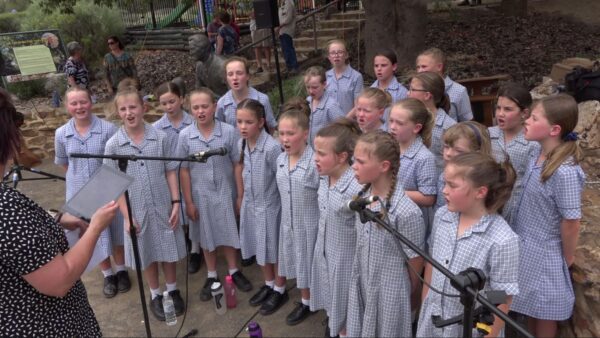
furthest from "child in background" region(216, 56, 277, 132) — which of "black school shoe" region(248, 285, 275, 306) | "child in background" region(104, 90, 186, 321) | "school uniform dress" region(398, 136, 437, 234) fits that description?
"school uniform dress" region(398, 136, 437, 234)

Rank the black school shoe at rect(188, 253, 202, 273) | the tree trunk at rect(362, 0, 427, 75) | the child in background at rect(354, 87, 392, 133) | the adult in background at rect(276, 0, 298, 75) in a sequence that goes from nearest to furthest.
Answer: the child in background at rect(354, 87, 392, 133), the black school shoe at rect(188, 253, 202, 273), the tree trunk at rect(362, 0, 427, 75), the adult in background at rect(276, 0, 298, 75)

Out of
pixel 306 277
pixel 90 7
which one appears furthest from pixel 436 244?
pixel 90 7

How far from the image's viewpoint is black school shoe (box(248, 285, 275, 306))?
3.79m

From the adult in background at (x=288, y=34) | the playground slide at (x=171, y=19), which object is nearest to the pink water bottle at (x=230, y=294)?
the adult in background at (x=288, y=34)

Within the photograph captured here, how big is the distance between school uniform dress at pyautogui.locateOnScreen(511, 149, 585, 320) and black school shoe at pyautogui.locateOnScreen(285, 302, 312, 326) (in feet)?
4.80

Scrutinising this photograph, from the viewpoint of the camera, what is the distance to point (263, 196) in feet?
11.6

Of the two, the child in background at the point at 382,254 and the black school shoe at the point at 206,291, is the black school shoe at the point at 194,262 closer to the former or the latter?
the black school shoe at the point at 206,291

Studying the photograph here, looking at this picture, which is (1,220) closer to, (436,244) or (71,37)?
(436,244)

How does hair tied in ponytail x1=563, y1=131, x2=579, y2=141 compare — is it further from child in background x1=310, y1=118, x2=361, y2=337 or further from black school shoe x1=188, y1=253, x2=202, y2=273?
black school shoe x1=188, y1=253, x2=202, y2=273

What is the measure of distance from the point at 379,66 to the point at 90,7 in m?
12.5

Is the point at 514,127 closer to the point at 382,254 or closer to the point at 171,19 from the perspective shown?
the point at 382,254

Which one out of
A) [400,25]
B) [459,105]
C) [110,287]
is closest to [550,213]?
[459,105]

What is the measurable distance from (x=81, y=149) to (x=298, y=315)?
204 centimetres

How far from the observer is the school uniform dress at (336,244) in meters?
2.80
